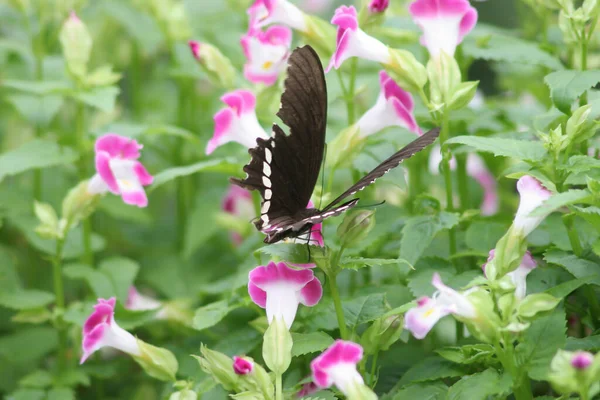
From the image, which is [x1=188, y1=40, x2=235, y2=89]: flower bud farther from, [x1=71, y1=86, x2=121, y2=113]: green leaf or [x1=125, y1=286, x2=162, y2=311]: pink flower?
[x1=125, y1=286, x2=162, y2=311]: pink flower

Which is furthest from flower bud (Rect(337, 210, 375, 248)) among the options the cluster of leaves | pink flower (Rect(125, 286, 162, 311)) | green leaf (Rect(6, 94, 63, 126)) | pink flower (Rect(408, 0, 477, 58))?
green leaf (Rect(6, 94, 63, 126))

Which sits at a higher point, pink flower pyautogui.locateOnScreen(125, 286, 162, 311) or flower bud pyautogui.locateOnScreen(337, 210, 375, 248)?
flower bud pyautogui.locateOnScreen(337, 210, 375, 248)

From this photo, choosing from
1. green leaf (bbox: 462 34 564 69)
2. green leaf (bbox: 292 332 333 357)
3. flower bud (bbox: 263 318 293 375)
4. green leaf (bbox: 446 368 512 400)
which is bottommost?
green leaf (bbox: 446 368 512 400)

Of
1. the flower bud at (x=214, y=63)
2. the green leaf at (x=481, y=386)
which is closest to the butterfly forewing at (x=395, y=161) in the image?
the green leaf at (x=481, y=386)

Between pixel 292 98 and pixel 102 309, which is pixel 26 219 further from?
pixel 292 98

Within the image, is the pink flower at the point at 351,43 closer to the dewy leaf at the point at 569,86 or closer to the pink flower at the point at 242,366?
the dewy leaf at the point at 569,86

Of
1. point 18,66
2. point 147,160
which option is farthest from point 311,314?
point 18,66
